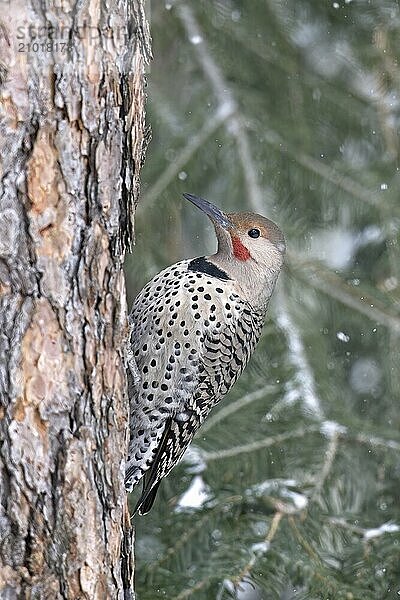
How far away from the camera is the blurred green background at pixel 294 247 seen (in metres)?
2.84

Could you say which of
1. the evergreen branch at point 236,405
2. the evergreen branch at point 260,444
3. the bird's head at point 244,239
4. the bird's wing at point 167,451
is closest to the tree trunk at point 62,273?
the bird's wing at point 167,451

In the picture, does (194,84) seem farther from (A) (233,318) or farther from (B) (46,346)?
(B) (46,346)

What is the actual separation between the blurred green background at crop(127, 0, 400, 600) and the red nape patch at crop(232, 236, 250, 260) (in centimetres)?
55

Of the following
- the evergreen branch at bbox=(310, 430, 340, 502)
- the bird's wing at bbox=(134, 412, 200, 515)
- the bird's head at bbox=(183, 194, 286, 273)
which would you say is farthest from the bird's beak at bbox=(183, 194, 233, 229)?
the evergreen branch at bbox=(310, 430, 340, 502)

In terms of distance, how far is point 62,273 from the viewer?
1.67 meters

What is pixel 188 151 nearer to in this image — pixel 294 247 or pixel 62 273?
pixel 294 247

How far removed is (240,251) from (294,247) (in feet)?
2.10

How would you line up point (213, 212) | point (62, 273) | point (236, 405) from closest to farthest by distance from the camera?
point (62, 273)
point (213, 212)
point (236, 405)

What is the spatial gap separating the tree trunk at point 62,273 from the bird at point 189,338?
65 cm

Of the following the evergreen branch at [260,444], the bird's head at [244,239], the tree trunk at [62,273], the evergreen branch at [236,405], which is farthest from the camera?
the evergreen branch at [236,405]

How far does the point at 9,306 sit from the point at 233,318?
105 centimetres

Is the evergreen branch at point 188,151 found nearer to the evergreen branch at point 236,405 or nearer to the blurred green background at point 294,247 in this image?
A: the blurred green background at point 294,247

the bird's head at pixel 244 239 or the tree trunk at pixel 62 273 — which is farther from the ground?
the bird's head at pixel 244 239

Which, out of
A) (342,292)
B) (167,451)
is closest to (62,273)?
(167,451)
